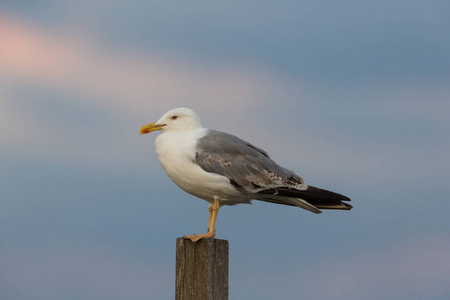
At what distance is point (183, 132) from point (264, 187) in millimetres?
1551

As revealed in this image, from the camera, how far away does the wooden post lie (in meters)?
7.60

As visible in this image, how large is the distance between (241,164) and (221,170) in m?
0.42

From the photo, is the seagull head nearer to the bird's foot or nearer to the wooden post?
the bird's foot

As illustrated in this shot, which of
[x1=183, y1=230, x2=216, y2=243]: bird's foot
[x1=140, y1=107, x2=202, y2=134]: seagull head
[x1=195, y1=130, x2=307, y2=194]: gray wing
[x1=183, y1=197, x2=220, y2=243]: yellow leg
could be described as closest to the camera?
[x1=183, y1=230, x2=216, y2=243]: bird's foot

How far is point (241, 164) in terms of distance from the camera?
363 inches

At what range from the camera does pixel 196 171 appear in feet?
28.8

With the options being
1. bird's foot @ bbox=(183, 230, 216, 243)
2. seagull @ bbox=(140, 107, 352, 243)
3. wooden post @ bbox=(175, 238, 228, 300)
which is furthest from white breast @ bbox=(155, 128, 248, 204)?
wooden post @ bbox=(175, 238, 228, 300)

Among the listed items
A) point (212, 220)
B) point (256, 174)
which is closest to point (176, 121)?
point (256, 174)

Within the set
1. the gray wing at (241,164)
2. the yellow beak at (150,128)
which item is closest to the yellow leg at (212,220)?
the gray wing at (241,164)

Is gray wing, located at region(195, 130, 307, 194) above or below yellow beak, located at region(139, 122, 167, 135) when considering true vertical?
below

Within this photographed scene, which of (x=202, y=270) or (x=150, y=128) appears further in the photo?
(x=150, y=128)

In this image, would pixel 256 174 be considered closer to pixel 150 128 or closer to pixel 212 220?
pixel 212 220

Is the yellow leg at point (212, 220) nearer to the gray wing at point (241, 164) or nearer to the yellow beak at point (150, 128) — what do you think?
the gray wing at point (241, 164)

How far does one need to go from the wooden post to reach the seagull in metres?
0.53
